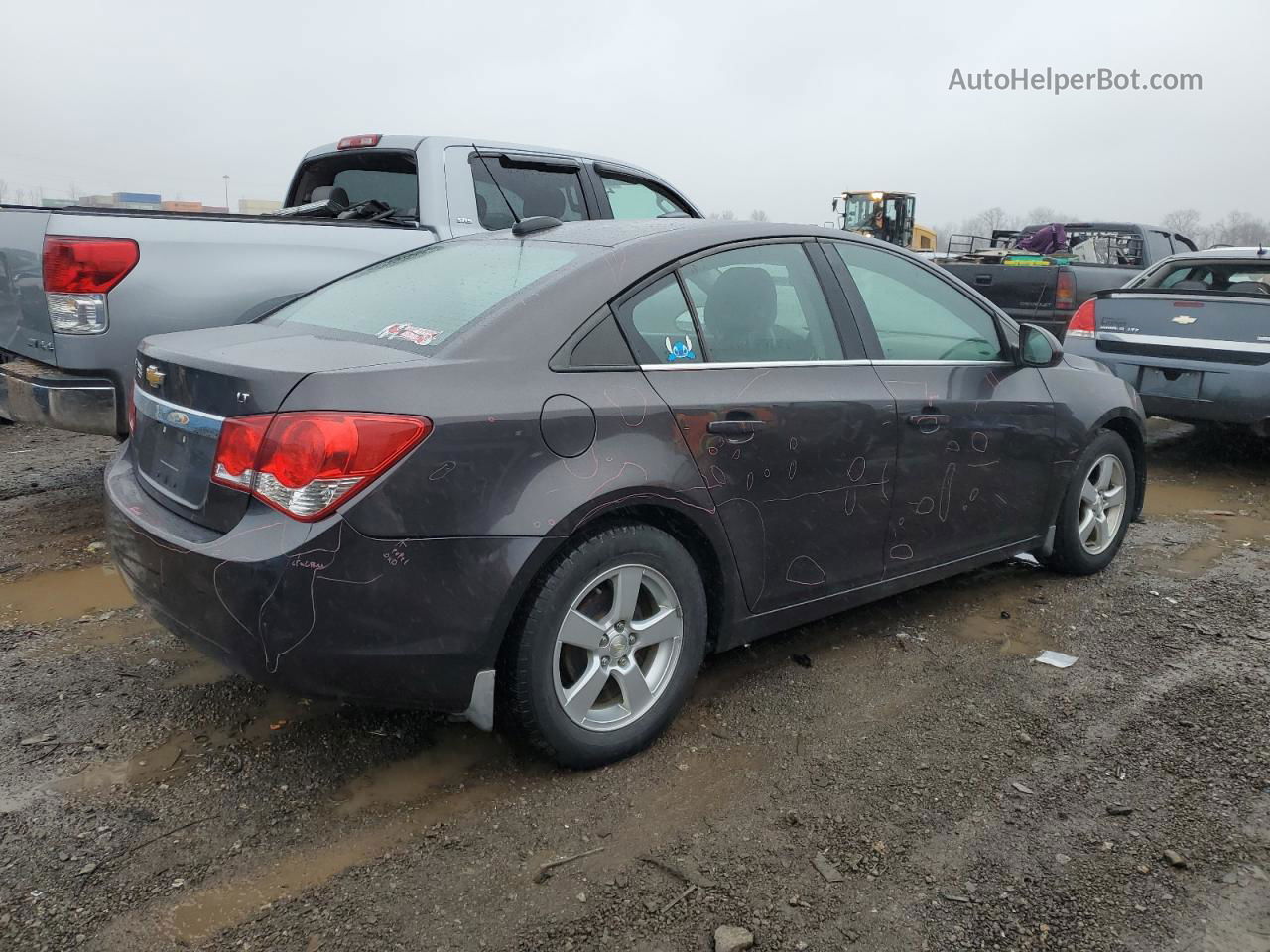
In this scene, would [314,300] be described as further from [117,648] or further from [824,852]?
[824,852]

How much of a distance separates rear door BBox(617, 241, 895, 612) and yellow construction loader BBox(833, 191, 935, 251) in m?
24.0

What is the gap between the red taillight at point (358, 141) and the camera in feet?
19.7

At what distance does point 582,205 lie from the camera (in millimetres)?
6230

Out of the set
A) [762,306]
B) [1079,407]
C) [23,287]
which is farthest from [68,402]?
[1079,407]

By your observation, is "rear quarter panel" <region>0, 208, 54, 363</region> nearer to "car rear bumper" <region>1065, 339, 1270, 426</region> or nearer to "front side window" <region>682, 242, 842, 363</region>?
"front side window" <region>682, 242, 842, 363</region>

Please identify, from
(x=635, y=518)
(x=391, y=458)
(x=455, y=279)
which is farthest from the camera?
(x=455, y=279)

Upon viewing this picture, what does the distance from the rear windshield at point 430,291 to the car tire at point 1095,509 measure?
2.62 metres

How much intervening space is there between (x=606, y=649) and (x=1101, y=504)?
296cm

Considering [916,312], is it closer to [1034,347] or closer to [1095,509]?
[1034,347]

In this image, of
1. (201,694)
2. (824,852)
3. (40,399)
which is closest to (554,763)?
(824,852)

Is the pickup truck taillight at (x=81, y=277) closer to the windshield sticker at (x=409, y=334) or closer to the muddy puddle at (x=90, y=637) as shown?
the muddy puddle at (x=90, y=637)

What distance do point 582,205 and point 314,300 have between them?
3.00m

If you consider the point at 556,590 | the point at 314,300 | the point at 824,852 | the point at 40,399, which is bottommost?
the point at 824,852

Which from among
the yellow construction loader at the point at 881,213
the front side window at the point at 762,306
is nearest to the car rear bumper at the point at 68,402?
the front side window at the point at 762,306
